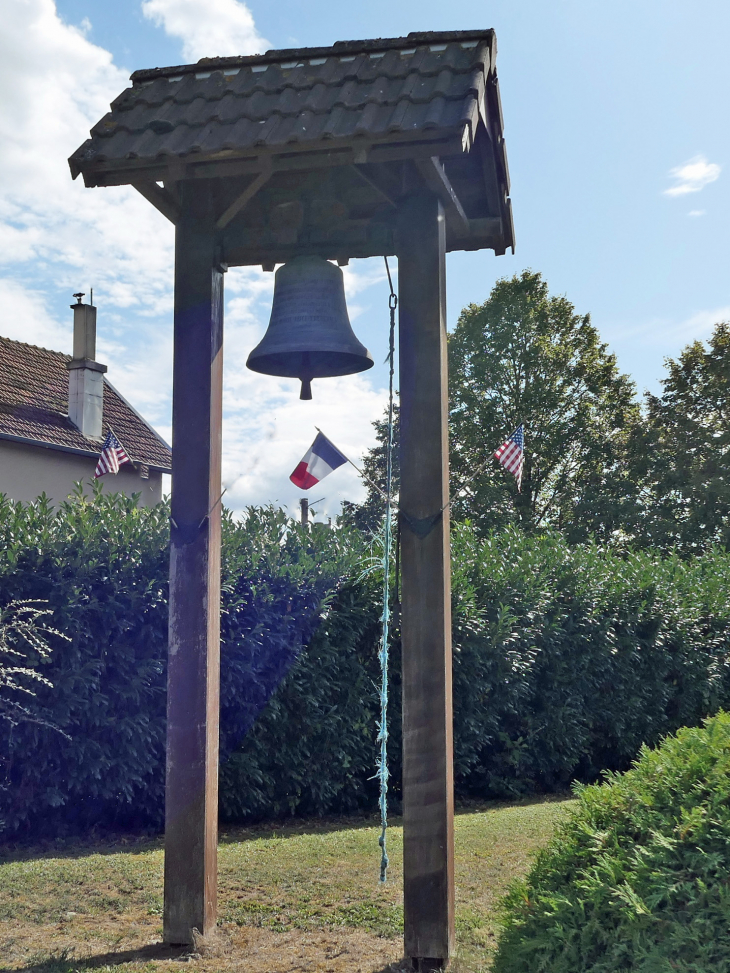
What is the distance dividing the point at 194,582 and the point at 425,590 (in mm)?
1218

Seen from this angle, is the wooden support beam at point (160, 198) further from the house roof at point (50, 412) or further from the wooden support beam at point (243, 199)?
the house roof at point (50, 412)

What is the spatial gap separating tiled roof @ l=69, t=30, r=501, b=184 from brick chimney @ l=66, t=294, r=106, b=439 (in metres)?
18.4

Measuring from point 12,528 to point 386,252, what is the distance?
4405mm

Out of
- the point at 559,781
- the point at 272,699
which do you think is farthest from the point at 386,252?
the point at 559,781

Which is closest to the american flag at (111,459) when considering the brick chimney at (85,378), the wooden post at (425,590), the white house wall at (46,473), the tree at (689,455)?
the white house wall at (46,473)

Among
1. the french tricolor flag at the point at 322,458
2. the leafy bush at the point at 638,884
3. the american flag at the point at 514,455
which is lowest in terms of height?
the leafy bush at the point at 638,884

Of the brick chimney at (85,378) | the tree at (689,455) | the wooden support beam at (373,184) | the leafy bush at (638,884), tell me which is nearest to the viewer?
the leafy bush at (638,884)

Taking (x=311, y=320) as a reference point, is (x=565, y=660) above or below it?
below

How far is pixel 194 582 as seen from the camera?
4.74 metres

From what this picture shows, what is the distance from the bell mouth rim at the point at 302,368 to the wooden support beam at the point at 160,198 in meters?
0.90

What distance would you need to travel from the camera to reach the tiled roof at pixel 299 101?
436 cm

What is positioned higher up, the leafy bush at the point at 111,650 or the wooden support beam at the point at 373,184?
the wooden support beam at the point at 373,184

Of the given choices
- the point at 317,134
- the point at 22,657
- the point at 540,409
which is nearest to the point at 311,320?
the point at 317,134

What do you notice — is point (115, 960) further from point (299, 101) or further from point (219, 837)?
point (299, 101)
